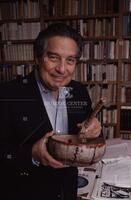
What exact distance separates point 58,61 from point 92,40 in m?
2.58

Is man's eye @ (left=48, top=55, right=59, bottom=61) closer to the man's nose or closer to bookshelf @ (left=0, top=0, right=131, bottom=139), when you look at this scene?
the man's nose

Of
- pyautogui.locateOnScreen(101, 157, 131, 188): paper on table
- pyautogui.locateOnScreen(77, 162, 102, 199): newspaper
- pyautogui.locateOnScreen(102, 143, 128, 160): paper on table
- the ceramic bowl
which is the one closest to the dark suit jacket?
the ceramic bowl

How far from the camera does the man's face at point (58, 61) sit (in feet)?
2.83

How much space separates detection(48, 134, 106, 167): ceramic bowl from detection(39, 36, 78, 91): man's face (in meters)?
0.23

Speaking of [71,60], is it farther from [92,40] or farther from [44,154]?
[92,40]

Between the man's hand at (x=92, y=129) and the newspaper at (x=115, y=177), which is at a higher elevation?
the man's hand at (x=92, y=129)

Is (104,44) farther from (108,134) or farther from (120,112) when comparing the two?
(108,134)

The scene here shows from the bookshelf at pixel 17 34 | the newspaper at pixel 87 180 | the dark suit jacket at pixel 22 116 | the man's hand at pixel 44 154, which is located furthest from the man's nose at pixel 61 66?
the bookshelf at pixel 17 34

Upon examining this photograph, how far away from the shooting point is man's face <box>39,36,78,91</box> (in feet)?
2.83

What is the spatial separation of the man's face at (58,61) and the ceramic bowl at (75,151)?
23 centimetres

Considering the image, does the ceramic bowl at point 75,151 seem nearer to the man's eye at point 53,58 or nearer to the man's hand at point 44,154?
the man's hand at point 44,154

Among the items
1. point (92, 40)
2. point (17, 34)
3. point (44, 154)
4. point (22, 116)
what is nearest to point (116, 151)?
point (22, 116)

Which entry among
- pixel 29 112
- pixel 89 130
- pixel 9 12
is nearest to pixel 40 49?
pixel 29 112

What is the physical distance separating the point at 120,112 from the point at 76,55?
8.49ft
